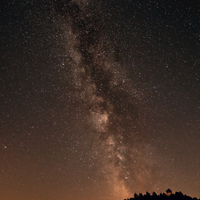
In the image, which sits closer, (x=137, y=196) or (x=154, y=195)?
(x=154, y=195)

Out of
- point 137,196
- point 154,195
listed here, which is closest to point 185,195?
point 154,195

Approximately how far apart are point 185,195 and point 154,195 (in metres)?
3.37

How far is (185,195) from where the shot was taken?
20.9 metres

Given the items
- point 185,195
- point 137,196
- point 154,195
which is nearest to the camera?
point 185,195

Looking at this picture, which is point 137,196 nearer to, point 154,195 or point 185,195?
point 154,195

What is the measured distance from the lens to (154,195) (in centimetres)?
2278

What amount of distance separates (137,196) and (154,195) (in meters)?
2.64

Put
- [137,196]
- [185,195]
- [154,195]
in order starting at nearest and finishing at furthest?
[185,195]
[154,195]
[137,196]

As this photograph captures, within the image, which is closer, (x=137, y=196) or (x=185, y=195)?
(x=185, y=195)

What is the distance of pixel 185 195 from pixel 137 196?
596 cm

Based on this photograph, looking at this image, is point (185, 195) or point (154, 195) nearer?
point (185, 195)

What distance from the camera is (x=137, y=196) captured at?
24.7 meters
